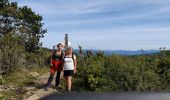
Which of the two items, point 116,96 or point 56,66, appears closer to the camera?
point 116,96

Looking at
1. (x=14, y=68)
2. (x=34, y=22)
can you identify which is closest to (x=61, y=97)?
(x=14, y=68)

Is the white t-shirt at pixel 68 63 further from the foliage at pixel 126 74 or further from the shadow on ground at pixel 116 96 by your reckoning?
the shadow on ground at pixel 116 96

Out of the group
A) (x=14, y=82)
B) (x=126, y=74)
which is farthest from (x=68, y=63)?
(x=14, y=82)

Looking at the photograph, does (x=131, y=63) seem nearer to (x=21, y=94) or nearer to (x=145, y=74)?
(x=145, y=74)

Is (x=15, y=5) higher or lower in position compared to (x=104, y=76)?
higher

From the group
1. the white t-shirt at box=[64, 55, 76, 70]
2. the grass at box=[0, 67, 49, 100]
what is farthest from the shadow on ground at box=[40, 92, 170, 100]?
the white t-shirt at box=[64, 55, 76, 70]

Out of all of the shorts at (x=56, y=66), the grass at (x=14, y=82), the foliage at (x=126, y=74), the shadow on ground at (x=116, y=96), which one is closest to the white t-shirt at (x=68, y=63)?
the shorts at (x=56, y=66)

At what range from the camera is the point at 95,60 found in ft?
51.1

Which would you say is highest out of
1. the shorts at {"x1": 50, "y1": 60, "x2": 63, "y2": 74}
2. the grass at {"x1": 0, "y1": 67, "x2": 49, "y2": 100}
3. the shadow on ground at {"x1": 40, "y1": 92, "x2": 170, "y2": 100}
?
the shorts at {"x1": 50, "y1": 60, "x2": 63, "y2": 74}

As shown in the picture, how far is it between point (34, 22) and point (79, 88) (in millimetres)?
31336

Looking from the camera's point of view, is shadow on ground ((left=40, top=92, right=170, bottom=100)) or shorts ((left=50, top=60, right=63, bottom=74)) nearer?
shadow on ground ((left=40, top=92, right=170, bottom=100))

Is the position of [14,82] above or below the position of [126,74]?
below

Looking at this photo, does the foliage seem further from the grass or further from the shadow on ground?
the shadow on ground

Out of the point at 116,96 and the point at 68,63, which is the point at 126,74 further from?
the point at 116,96
